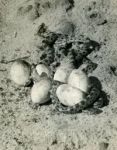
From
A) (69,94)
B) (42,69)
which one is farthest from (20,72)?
(69,94)

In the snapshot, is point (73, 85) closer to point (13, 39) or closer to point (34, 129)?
point (34, 129)

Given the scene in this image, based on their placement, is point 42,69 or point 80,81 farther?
point 42,69

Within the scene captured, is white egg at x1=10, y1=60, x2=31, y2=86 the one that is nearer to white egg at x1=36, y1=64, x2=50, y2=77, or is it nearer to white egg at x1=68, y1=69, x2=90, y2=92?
white egg at x1=36, y1=64, x2=50, y2=77

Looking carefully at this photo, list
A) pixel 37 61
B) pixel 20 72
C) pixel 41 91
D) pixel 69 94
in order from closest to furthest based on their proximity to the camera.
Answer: pixel 69 94, pixel 41 91, pixel 20 72, pixel 37 61

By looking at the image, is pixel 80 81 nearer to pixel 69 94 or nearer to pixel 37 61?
pixel 69 94

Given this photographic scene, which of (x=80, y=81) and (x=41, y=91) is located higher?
(x=80, y=81)

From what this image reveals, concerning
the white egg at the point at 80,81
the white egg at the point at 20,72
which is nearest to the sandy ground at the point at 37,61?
A: the white egg at the point at 20,72
